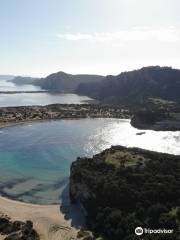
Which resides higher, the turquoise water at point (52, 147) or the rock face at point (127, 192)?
the rock face at point (127, 192)

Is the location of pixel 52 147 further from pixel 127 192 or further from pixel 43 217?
pixel 127 192

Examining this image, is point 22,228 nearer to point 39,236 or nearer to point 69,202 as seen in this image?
point 39,236

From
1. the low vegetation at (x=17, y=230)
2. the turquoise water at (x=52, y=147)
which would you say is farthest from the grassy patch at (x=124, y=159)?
the low vegetation at (x=17, y=230)

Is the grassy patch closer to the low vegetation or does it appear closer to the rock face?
the rock face

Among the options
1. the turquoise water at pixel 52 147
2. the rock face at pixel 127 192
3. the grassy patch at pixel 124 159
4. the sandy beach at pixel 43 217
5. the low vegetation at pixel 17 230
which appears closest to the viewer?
the rock face at pixel 127 192

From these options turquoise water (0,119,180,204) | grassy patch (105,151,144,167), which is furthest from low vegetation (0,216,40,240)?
grassy patch (105,151,144,167)

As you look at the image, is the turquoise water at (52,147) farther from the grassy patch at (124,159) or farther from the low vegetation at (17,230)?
the low vegetation at (17,230)

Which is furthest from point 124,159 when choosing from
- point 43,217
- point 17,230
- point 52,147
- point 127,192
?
point 52,147
